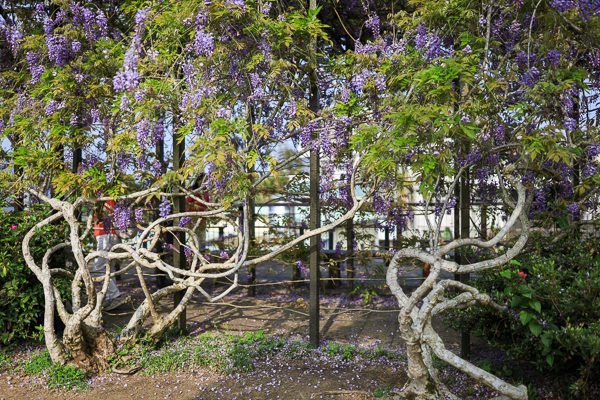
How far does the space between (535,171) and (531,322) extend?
124cm

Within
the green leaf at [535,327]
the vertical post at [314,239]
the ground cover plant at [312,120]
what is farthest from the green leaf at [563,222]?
the vertical post at [314,239]

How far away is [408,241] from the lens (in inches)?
209

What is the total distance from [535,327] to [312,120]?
2.19 meters

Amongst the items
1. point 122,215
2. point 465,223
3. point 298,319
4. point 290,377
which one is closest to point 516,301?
point 465,223

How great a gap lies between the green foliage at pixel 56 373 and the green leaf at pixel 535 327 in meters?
3.10

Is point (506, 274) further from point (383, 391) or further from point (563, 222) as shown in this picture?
point (383, 391)

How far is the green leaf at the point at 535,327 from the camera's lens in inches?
101

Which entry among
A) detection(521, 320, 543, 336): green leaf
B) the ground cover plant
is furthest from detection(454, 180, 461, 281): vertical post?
detection(521, 320, 543, 336): green leaf

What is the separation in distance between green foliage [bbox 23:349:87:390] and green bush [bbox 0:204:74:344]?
11.0 inches

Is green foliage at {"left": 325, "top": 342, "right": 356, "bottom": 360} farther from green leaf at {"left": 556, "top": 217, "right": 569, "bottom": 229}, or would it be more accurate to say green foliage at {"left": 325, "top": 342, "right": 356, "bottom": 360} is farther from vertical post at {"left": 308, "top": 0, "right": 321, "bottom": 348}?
green leaf at {"left": 556, "top": 217, "right": 569, "bottom": 229}

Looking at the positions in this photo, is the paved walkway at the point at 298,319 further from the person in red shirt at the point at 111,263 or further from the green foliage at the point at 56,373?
the green foliage at the point at 56,373

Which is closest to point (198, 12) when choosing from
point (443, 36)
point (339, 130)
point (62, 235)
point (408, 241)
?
point (339, 130)

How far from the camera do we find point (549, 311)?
8.67 feet

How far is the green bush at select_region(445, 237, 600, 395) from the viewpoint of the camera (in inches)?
96.6
